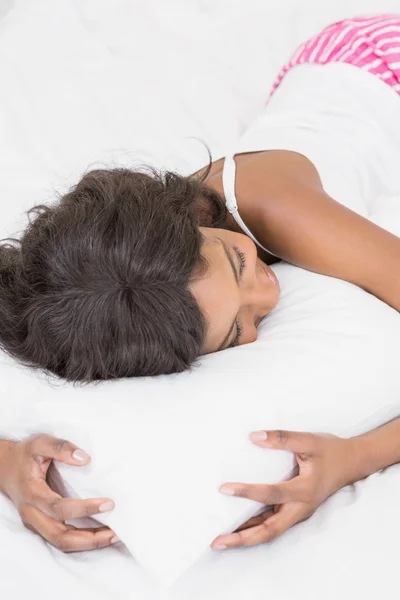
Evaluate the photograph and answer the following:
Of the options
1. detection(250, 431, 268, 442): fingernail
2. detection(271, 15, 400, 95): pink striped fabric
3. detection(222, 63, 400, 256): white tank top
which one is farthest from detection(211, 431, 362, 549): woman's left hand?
detection(271, 15, 400, 95): pink striped fabric

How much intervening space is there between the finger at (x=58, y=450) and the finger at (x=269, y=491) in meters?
0.18

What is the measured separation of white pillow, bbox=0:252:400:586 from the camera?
0.88 meters

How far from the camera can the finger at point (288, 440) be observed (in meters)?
0.92

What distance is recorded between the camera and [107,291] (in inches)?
39.2

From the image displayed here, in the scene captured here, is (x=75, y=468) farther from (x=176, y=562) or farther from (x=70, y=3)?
(x=70, y=3)

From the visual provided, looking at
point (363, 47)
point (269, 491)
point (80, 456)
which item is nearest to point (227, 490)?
point (269, 491)

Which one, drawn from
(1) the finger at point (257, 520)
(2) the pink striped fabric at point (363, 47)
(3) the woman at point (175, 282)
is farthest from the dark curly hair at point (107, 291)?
(2) the pink striped fabric at point (363, 47)

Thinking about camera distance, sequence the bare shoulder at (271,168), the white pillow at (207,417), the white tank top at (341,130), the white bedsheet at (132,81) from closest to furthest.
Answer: the white pillow at (207,417), the bare shoulder at (271,168), the white tank top at (341,130), the white bedsheet at (132,81)

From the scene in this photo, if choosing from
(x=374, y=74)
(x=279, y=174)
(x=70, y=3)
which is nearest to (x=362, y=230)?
(x=279, y=174)

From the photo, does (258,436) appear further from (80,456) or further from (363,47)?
(363,47)

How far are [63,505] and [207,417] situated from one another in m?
0.22

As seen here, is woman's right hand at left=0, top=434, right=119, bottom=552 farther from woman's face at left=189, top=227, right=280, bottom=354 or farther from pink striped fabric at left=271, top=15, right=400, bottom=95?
pink striped fabric at left=271, top=15, right=400, bottom=95

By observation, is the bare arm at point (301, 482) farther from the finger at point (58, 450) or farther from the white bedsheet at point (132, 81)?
the finger at point (58, 450)

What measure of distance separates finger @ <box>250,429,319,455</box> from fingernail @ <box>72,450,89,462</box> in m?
0.21
